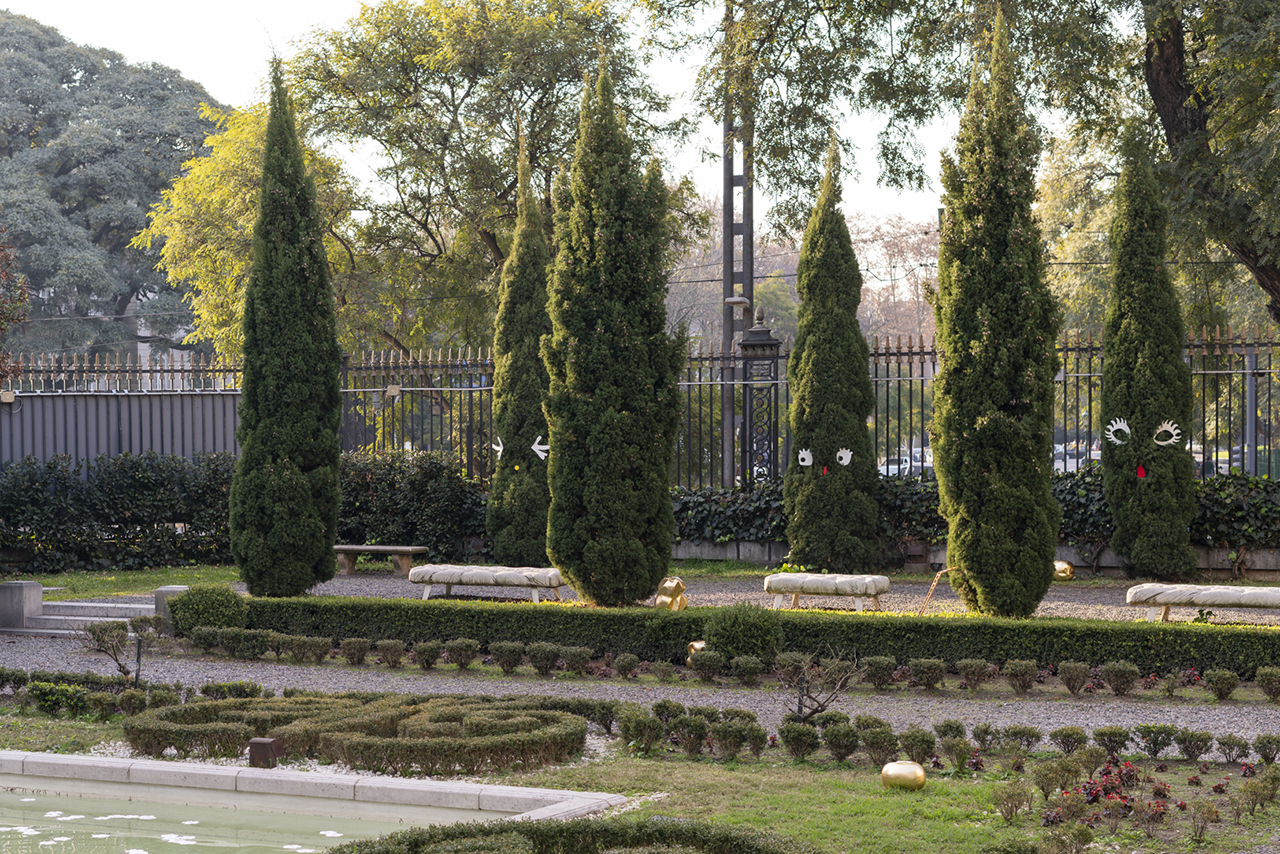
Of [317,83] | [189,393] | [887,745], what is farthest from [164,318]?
[887,745]

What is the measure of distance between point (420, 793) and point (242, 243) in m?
19.4

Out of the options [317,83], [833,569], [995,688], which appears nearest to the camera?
[995,688]

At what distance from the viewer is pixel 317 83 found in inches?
854

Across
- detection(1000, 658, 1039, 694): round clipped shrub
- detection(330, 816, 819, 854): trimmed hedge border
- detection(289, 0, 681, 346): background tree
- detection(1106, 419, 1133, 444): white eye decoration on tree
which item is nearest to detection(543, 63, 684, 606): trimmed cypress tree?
detection(1000, 658, 1039, 694): round clipped shrub

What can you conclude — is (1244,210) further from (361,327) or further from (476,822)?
(361,327)

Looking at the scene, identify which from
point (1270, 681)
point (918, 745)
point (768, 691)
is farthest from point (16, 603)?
point (1270, 681)

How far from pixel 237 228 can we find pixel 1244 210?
18.4 metres

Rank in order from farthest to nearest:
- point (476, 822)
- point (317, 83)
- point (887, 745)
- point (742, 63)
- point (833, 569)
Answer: point (317, 83)
point (742, 63)
point (833, 569)
point (887, 745)
point (476, 822)

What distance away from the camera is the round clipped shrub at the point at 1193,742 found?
607cm

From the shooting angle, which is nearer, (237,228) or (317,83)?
(317,83)

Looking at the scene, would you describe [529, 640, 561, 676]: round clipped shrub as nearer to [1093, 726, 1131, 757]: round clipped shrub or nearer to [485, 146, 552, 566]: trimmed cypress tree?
[1093, 726, 1131, 757]: round clipped shrub

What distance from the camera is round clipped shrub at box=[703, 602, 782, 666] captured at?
916 centimetres

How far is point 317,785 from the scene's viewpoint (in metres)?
5.84

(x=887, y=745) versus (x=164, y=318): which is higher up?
(x=164, y=318)
